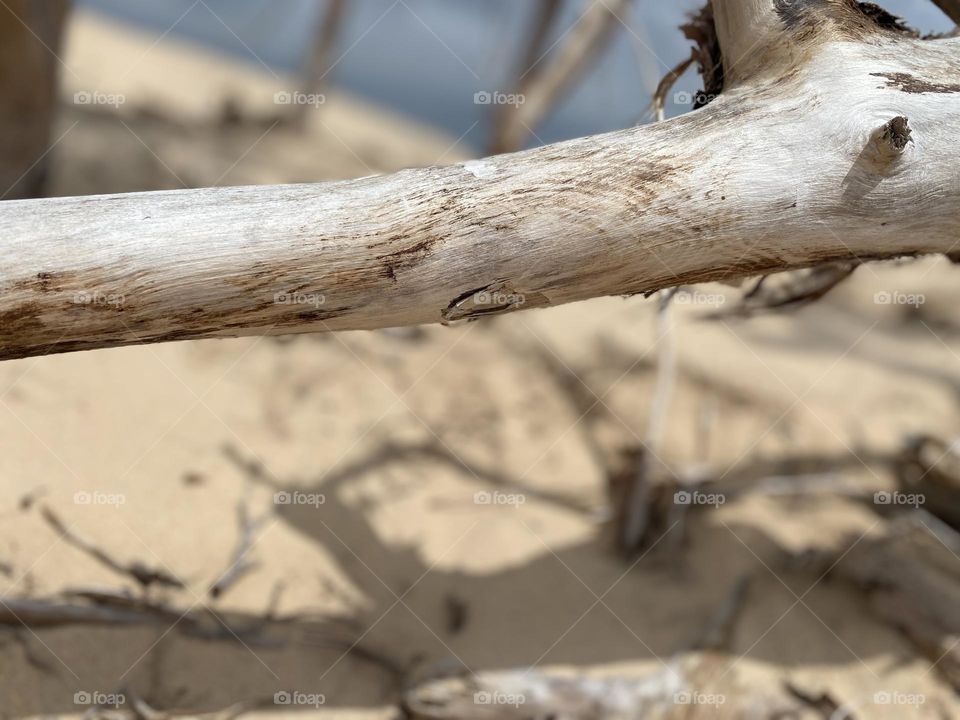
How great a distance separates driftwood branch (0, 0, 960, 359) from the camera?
1854 mm

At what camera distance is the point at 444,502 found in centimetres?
358

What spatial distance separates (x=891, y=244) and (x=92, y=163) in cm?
486

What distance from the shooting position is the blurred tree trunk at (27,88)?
420 centimetres

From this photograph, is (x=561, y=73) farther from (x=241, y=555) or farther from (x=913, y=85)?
(x=241, y=555)

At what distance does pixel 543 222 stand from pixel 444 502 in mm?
1893

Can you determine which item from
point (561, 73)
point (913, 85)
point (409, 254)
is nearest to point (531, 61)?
point (561, 73)

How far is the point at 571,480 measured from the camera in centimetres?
384

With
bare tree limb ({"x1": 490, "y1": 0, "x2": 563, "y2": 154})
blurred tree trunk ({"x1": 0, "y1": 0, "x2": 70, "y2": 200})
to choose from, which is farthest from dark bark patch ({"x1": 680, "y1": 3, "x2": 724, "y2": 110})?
blurred tree trunk ({"x1": 0, "y1": 0, "x2": 70, "y2": 200})

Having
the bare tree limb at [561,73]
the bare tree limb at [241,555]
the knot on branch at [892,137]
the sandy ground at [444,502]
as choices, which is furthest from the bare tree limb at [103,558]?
the bare tree limb at [561,73]

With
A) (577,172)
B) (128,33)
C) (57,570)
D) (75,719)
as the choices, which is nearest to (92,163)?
(57,570)

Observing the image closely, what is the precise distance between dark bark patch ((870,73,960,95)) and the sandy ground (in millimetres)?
756

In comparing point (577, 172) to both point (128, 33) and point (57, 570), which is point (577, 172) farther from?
point (128, 33)

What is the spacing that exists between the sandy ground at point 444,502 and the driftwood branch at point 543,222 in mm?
835

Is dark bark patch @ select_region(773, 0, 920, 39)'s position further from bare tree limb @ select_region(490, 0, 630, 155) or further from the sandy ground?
bare tree limb @ select_region(490, 0, 630, 155)
